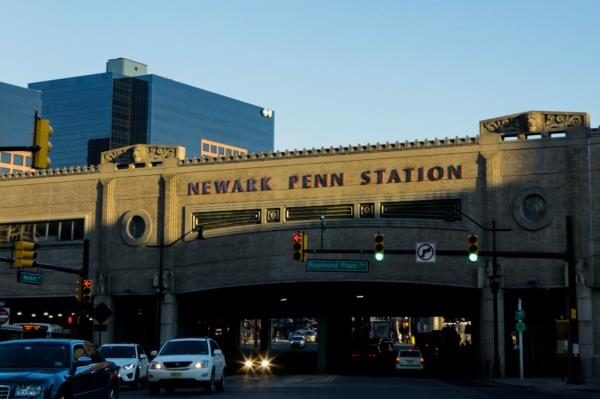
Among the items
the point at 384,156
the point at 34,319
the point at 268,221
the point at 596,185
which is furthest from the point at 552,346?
the point at 34,319

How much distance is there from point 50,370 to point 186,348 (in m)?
12.7

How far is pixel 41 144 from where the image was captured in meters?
21.2

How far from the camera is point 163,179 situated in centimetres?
6331

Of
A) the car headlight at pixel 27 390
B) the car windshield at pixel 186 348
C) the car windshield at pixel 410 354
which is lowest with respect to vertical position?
the car windshield at pixel 410 354

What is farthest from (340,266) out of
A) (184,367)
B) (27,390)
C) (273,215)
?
(27,390)

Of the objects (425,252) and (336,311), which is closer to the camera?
(425,252)

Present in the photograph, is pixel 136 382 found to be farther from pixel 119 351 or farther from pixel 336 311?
pixel 336 311

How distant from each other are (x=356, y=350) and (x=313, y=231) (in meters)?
20.3

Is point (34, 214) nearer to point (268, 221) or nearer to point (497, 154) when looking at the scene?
point (268, 221)

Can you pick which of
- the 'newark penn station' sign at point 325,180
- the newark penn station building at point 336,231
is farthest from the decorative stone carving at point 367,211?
the 'newark penn station' sign at point 325,180

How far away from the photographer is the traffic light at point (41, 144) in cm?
2089

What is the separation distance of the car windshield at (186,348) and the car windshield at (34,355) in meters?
11.7

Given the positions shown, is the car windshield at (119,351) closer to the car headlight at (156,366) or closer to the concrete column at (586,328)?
the car headlight at (156,366)

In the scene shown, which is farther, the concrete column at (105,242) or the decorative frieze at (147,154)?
the concrete column at (105,242)
